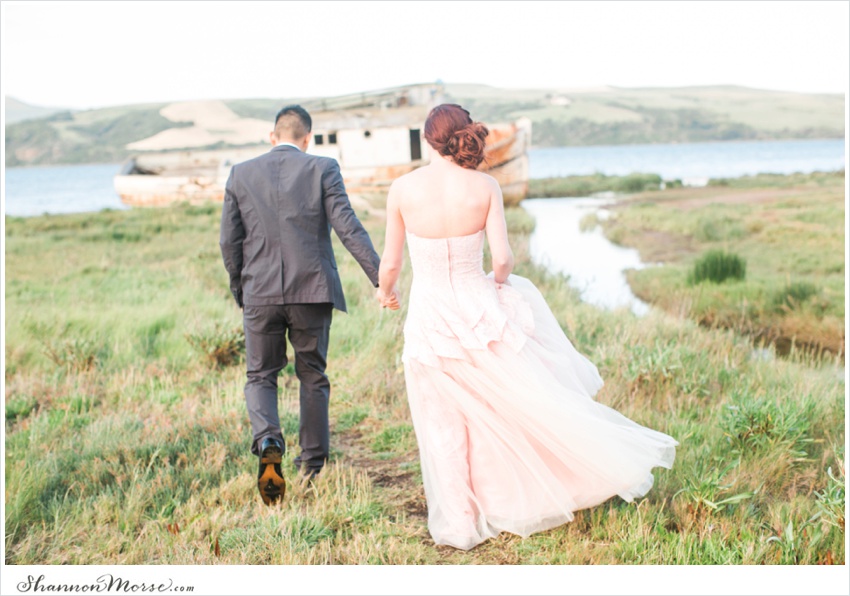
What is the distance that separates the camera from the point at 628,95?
13362 centimetres

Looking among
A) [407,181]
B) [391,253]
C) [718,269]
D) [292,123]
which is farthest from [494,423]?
[718,269]

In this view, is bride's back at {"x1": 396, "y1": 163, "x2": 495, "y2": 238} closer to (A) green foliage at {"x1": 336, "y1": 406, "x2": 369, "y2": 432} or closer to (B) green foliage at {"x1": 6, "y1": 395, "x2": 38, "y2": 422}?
(A) green foliage at {"x1": 336, "y1": 406, "x2": 369, "y2": 432}

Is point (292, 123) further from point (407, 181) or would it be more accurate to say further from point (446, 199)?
point (446, 199)

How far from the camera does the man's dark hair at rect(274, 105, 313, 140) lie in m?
4.45

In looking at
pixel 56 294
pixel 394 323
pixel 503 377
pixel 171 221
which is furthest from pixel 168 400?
pixel 171 221

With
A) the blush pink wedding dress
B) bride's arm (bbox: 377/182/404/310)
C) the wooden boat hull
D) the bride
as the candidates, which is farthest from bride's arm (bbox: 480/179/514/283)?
the wooden boat hull

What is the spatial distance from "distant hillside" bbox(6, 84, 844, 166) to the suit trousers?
99212 millimetres

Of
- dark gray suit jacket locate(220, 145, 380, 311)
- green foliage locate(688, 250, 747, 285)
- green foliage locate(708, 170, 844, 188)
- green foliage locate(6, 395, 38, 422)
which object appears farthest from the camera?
green foliage locate(708, 170, 844, 188)

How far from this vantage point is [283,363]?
15.6ft

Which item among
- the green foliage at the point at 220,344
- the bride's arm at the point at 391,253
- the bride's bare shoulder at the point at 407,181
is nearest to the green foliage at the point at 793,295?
the green foliage at the point at 220,344

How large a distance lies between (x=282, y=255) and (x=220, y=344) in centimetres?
333

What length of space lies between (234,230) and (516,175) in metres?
26.7

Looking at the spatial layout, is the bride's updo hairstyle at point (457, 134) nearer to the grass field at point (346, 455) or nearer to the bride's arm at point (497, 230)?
the bride's arm at point (497, 230)

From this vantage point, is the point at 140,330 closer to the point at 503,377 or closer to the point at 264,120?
the point at 503,377
